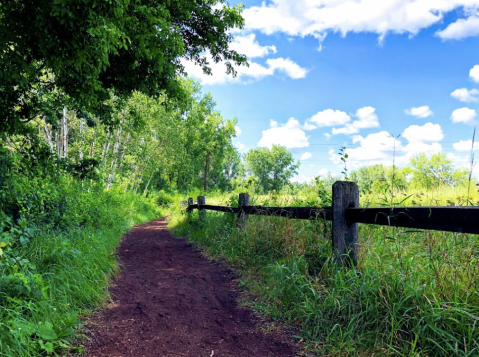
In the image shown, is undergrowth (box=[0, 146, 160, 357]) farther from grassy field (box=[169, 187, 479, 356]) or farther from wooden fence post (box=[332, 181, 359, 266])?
wooden fence post (box=[332, 181, 359, 266])

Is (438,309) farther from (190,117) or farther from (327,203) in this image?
(190,117)

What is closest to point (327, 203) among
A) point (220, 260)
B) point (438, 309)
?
point (438, 309)

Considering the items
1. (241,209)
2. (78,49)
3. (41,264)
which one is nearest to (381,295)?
(41,264)

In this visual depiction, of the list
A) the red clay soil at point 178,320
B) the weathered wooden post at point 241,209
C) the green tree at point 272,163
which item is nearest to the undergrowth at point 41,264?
the red clay soil at point 178,320

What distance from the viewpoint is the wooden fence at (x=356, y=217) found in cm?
225

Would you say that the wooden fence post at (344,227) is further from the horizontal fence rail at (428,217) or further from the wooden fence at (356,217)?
the horizontal fence rail at (428,217)

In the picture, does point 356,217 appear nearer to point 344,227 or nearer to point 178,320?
point 344,227

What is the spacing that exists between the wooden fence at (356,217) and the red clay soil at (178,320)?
125 centimetres

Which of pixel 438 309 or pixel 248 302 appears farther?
pixel 248 302

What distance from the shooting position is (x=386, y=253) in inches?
131

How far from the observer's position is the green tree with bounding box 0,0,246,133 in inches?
144

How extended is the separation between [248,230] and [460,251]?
3686 mm

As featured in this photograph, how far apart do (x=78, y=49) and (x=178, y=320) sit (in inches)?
150

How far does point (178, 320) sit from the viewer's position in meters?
3.36
